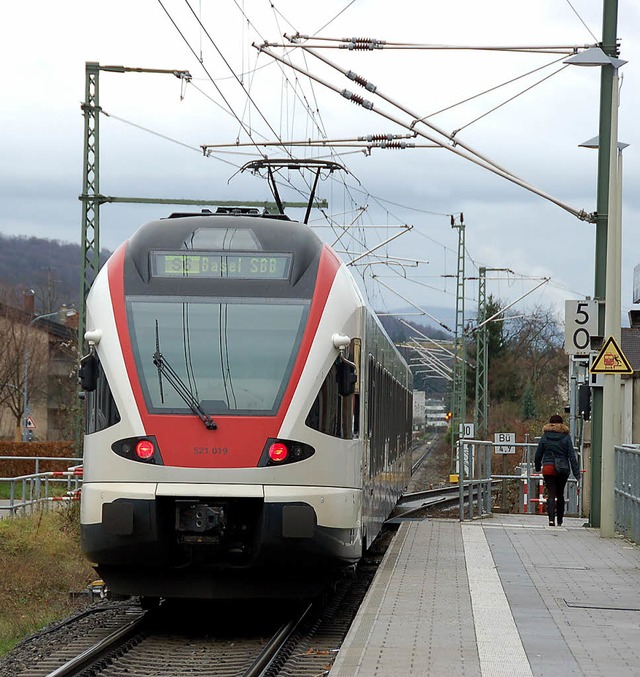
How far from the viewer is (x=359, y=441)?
11.9 metres

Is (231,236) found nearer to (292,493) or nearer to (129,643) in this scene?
(292,493)

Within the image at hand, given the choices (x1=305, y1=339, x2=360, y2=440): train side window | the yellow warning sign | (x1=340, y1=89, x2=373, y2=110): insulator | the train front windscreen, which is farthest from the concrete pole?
the train front windscreen

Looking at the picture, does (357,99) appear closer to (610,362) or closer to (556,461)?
(610,362)

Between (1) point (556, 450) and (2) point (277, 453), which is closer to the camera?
(2) point (277, 453)

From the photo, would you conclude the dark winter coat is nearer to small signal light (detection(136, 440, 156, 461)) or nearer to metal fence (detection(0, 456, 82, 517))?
metal fence (detection(0, 456, 82, 517))

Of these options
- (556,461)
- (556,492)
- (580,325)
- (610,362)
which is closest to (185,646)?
(610,362)

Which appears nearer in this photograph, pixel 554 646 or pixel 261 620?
pixel 554 646

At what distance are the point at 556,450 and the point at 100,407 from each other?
10.4 meters

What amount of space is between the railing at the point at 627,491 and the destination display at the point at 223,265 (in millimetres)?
6244

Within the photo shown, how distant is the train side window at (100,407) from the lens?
10805 mm

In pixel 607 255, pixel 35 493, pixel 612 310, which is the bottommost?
pixel 35 493

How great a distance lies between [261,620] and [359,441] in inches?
69.9

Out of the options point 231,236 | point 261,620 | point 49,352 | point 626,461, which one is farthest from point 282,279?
point 49,352

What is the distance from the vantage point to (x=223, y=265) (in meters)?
11.4
